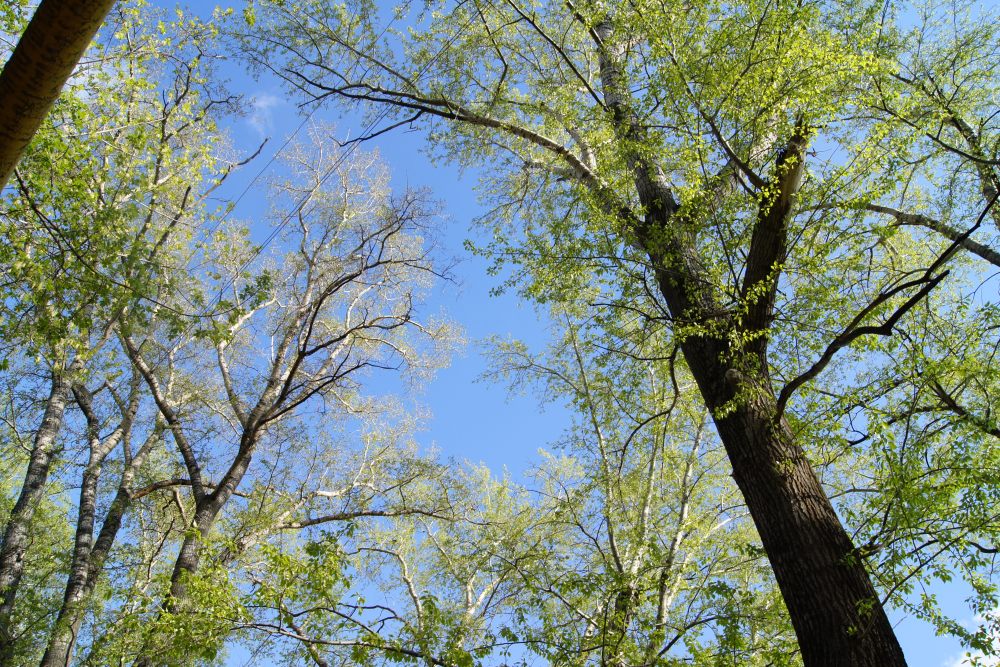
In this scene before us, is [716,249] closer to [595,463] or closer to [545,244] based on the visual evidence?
[545,244]

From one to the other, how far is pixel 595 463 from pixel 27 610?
7.43m

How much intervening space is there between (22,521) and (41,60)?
694 cm

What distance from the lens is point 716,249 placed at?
228 inches

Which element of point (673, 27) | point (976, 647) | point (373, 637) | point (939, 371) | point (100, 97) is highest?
point (100, 97)

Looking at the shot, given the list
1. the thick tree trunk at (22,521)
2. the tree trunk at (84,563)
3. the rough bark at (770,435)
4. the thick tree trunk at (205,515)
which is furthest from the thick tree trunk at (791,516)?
the tree trunk at (84,563)

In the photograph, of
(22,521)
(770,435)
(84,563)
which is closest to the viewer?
(770,435)

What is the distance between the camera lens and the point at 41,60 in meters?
2.12

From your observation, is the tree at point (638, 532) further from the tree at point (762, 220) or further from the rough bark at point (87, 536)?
the rough bark at point (87, 536)

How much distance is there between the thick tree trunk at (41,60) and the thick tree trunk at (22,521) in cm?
577

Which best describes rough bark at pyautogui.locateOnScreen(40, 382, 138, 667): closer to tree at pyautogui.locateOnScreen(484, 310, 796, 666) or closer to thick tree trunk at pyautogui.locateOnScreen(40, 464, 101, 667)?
thick tree trunk at pyautogui.locateOnScreen(40, 464, 101, 667)

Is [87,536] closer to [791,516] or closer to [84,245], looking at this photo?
[84,245]

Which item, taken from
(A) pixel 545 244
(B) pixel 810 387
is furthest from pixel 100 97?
(B) pixel 810 387

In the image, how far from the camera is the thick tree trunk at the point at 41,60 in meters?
2.07

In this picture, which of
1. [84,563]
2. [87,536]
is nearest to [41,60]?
[84,563]
